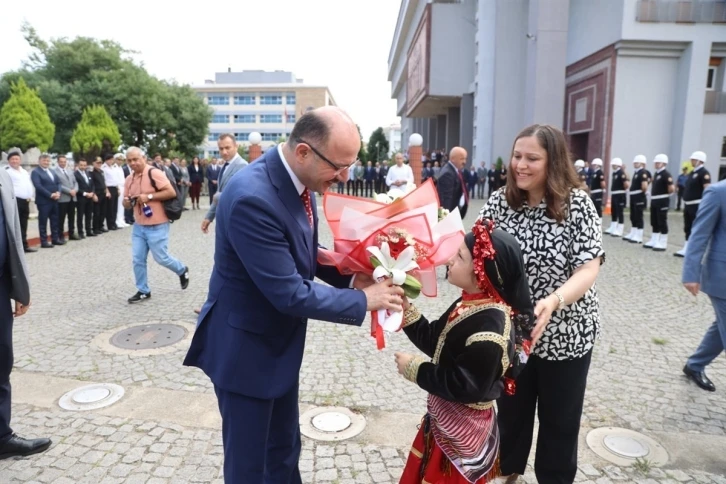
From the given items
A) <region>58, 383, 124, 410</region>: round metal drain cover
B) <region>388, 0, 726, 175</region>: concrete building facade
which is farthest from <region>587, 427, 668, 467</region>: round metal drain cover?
<region>388, 0, 726, 175</region>: concrete building facade

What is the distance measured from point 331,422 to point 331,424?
30 millimetres

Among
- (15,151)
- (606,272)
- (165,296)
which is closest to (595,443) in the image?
(165,296)

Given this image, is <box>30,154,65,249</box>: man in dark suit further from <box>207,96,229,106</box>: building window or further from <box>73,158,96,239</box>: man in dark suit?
<box>207,96,229,106</box>: building window

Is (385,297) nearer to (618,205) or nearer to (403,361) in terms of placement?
(403,361)

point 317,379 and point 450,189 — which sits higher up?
point 450,189

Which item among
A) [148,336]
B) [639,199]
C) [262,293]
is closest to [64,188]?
[148,336]

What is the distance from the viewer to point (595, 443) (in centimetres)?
360

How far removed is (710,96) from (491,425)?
25228 mm

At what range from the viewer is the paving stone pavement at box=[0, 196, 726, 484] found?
10.7 ft

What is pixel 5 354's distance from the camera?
333 cm

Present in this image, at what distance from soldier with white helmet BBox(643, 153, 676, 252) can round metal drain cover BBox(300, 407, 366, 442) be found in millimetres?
10760

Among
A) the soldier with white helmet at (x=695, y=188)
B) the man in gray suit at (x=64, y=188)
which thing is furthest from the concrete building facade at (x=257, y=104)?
the soldier with white helmet at (x=695, y=188)

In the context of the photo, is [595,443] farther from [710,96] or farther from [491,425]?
[710,96]

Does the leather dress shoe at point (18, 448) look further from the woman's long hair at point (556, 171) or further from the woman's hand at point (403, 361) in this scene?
the woman's long hair at point (556, 171)
